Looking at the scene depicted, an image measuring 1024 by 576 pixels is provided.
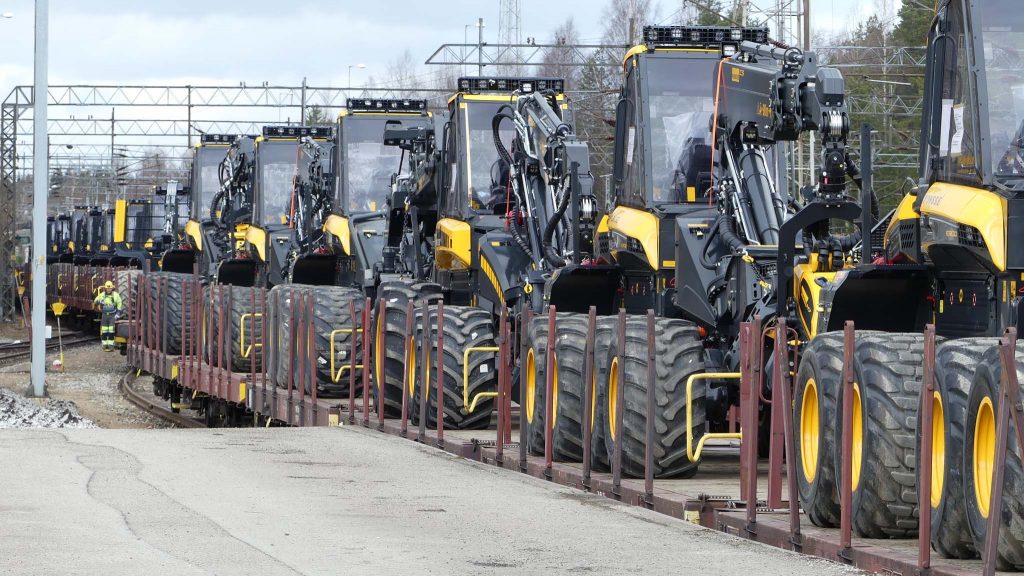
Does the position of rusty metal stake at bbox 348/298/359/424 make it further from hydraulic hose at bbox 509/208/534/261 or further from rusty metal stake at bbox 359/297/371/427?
hydraulic hose at bbox 509/208/534/261

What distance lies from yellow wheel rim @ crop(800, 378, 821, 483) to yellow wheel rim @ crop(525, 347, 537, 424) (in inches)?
188

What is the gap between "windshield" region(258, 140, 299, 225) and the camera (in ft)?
100

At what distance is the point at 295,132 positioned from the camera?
30891mm

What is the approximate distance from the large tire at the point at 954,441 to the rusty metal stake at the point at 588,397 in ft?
15.8

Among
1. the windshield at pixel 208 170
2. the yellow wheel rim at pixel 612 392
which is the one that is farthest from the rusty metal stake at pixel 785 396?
the windshield at pixel 208 170

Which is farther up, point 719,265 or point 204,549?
point 719,265

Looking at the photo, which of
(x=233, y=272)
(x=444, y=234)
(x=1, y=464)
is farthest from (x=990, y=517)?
(x=233, y=272)

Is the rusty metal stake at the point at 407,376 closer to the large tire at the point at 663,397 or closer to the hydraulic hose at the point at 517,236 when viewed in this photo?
the hydraulic hose at the point at 517,236

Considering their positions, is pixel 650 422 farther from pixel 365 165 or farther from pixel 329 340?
pixel 365 165

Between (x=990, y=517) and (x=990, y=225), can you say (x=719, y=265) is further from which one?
(x=990, y=517)

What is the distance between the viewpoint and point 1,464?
14188 millimetres

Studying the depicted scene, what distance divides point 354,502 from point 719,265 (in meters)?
3.39

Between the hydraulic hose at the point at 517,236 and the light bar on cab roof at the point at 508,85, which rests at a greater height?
the light bar on cab roof at the point at 508,85

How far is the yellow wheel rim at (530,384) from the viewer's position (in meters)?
14.8
